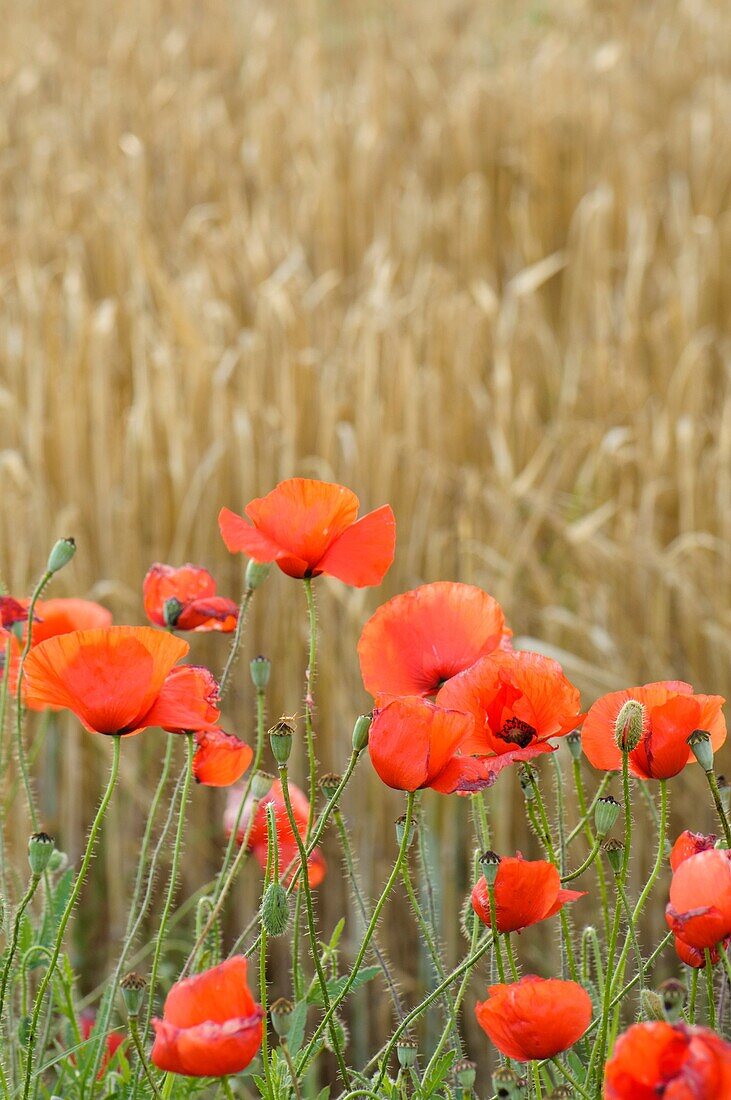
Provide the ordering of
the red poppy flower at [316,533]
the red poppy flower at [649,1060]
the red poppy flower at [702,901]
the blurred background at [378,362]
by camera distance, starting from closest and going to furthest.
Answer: the red poppy flower at [649,1060], the red poppy flower at [702,901], the red poppy flower at [316,533], the blurred background at [378,362]

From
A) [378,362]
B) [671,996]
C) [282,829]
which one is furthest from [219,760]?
[378,362]

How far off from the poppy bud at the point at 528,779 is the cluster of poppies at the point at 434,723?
1 centimetres

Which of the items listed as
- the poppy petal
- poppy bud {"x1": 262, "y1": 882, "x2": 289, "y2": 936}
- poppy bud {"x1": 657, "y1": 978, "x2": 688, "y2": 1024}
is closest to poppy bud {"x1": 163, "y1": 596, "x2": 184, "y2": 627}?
the poppy petal

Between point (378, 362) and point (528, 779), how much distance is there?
1400 mm

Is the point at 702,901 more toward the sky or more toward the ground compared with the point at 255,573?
more toward the ground

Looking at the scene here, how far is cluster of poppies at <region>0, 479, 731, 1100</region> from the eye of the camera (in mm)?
428

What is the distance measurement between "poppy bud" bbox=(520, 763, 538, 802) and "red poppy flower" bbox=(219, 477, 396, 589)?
0.33ft

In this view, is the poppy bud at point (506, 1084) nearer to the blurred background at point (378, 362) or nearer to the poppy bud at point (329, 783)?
the poppy bud at point (329, 783)

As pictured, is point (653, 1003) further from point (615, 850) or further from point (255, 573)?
point (255, 573)

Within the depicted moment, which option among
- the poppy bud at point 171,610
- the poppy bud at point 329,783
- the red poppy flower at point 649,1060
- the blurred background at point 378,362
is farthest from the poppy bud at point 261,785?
the blurred background at point 378,362

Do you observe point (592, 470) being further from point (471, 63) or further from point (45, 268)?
point (471, 63)

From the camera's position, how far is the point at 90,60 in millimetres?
3971

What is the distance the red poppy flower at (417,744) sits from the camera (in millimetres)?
497

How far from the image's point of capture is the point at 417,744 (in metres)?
0.50
